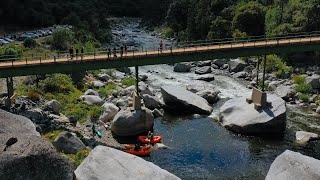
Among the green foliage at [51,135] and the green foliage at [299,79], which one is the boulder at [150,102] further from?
the green foliage at [299,79]

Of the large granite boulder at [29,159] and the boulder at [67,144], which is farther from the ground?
the large granite boulder at [29,159]

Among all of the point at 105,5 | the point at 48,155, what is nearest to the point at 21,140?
the point at 48,155

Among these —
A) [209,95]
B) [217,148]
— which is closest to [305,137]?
[217,148]

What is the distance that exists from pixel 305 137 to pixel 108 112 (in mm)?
26376

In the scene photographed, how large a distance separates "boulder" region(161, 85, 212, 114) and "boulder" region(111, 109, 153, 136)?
9019mm

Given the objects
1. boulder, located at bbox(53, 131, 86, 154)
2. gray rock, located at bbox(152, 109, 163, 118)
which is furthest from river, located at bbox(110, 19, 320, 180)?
boulder, located at bbox(53, 131, 86, 154)

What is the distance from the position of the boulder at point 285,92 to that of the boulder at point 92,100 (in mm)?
30881

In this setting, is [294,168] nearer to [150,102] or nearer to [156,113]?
[156,113]

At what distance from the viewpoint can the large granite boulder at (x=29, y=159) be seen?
22531 millimetres

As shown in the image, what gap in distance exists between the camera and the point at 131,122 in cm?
5812

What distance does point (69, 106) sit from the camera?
62.4m

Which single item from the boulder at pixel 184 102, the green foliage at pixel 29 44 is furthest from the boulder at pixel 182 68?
the green foliage at pixel 29 44

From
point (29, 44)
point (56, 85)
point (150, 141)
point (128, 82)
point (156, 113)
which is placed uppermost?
point (29, 44)

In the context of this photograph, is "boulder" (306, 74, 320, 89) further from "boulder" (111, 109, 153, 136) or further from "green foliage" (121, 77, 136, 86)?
"boulder" (111, 109, 153, 136)
